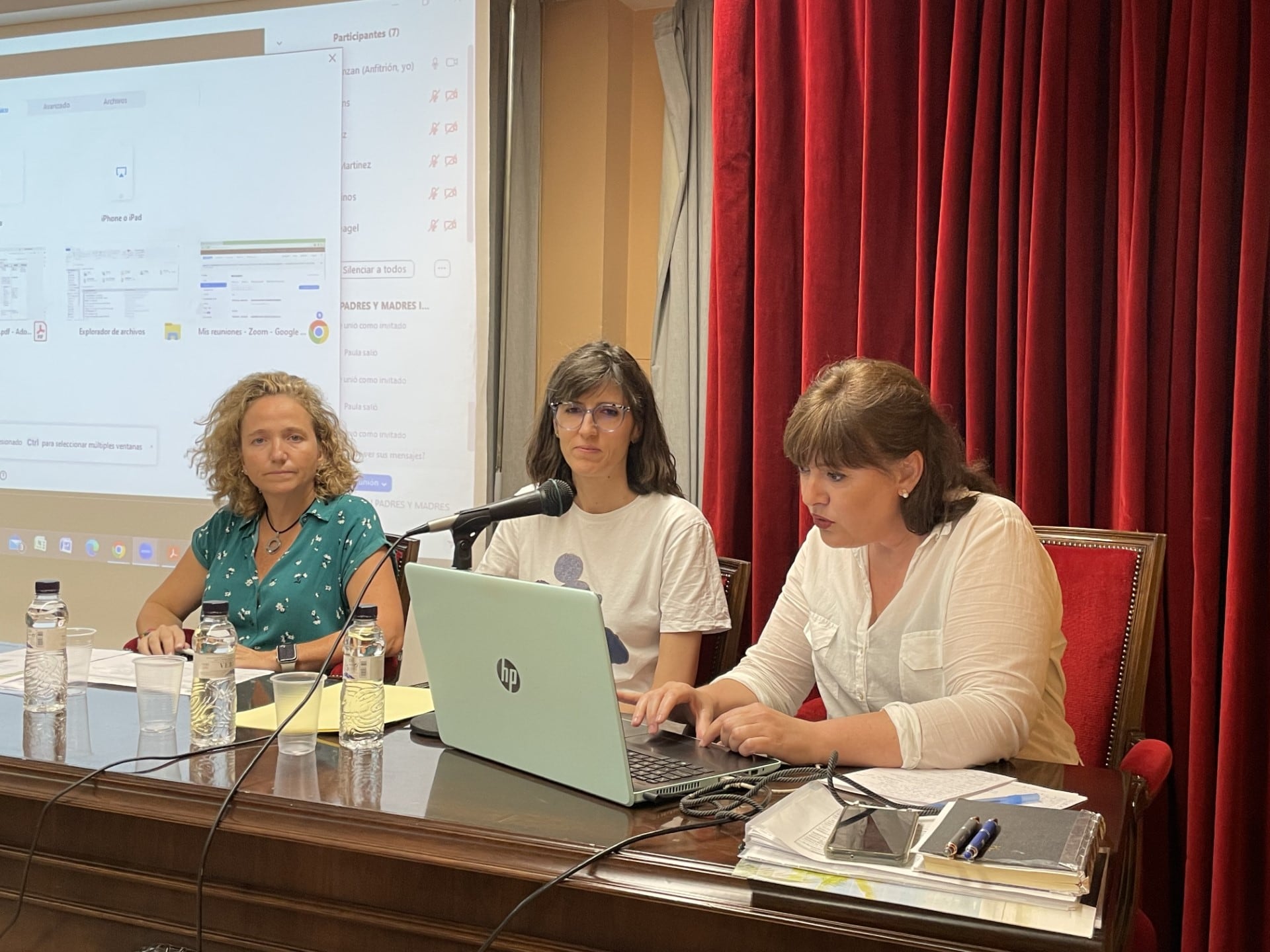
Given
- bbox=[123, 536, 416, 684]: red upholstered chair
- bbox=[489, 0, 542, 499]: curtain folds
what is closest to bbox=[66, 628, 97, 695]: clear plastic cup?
bbox=[123, 536, 416, 684]: red upholstered chair

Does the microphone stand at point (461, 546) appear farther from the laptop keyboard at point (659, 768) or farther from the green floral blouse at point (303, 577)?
the green floral blouse at point (303, 577)

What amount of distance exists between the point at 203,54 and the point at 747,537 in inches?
79.2

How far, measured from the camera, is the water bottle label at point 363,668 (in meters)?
1.48

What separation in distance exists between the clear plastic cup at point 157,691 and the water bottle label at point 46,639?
0.50 feet

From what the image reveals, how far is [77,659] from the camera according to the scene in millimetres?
1691

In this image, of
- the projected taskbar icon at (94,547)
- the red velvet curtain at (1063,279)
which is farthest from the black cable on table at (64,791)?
the projected taskbar icon at (94,547)

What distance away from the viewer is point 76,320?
3498 mm

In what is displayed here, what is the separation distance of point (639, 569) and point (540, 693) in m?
0.91

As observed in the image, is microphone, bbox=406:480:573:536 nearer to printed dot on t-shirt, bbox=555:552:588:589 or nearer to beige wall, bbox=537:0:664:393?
printed dot on t-shirt, bbox=555:552:588:589

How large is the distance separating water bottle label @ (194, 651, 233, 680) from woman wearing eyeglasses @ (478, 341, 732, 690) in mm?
795

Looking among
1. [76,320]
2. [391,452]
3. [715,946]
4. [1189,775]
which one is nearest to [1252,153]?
[1189,775]

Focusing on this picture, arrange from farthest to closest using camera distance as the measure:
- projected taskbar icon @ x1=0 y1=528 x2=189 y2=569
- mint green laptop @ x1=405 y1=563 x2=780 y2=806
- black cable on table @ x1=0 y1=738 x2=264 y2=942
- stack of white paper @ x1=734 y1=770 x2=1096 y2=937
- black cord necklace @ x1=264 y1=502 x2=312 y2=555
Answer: projected taskbar icon @ x1=0 y1=528 x2=189 y2=569
black cord necklace @ x1=264 y1=502 x2=312 y2=555
black cable on table @ x1=0 y1=738 x2=264 y2=942
mint green laptop @ x1=405 y1=563 x2=780 y2=806
stack of white paper @ x1=734 y1=770 x2=1096 y2=937

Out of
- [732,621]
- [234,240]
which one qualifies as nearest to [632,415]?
[732,621]

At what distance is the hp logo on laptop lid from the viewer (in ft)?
4.35
